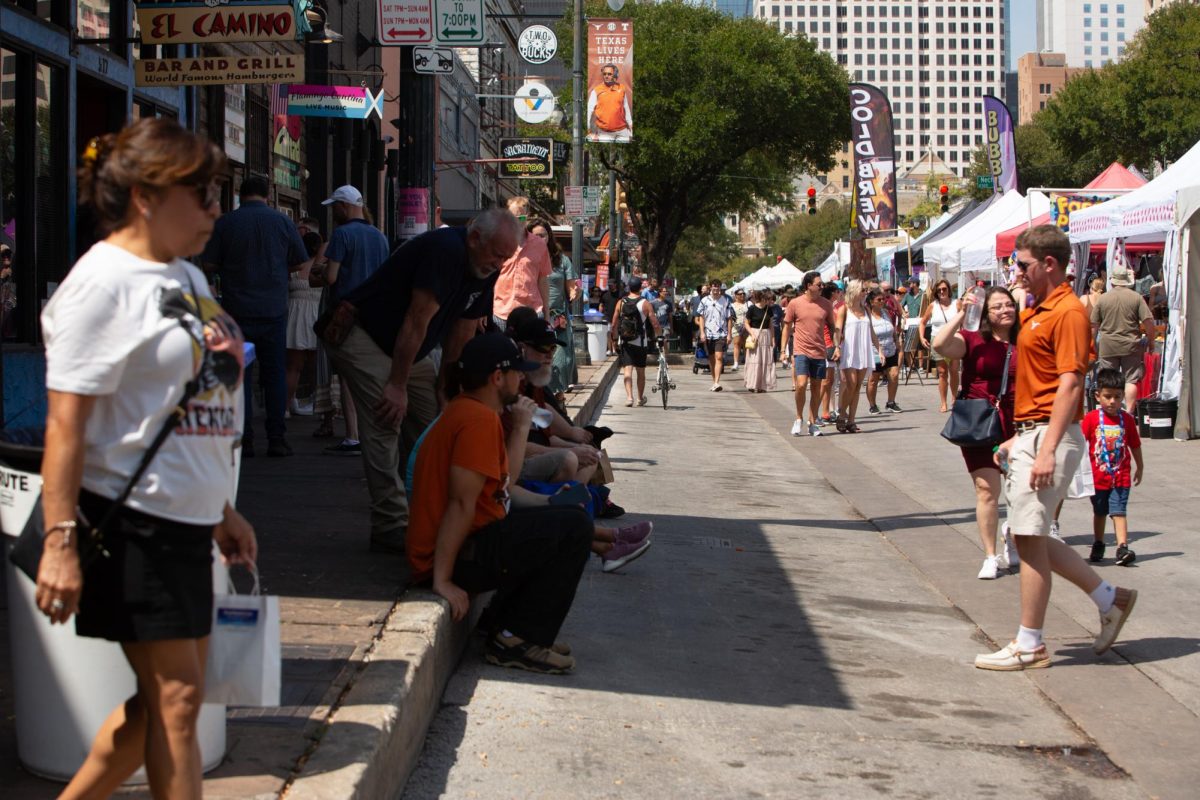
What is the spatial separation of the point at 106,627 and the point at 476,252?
3846 millimetres

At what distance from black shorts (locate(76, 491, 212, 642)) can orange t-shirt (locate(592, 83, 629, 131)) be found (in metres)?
25.7

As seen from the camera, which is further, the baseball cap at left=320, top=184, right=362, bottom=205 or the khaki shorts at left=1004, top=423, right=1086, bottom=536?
the baseball cap at left=320, top=184, right=362, bottom=205

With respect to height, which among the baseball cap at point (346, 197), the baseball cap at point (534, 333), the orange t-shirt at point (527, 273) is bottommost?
the baseball cap at point (534, 333)

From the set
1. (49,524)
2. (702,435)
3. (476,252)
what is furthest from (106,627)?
(702,435)

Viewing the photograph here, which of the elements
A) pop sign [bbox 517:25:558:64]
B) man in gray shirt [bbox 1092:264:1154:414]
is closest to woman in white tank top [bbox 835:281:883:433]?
man in gray shirt [bbox 1092:264:1154:414]

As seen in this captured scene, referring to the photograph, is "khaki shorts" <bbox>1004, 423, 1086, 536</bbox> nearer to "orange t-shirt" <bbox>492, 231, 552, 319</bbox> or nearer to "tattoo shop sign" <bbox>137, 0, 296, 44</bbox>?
"orange t-shirt" <bbox>492, 231, 552, 319</bbox>

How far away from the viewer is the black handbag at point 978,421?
766cm

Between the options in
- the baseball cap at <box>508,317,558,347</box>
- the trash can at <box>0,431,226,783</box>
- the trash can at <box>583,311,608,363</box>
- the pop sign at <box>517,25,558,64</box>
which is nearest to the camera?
→ the trash can at <box>0,431,226,783</box>

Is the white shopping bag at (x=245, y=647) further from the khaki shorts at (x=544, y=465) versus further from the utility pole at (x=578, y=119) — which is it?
the utility pole at (x=578, y=119)

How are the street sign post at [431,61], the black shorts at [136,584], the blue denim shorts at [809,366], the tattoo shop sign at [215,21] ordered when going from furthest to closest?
the blue denim shorts at [809,366]
the tattoo shop sign at [215,21]
the street sign post at [431,61]
the black shorts at [136,584]

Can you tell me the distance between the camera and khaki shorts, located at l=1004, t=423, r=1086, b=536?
232 inches

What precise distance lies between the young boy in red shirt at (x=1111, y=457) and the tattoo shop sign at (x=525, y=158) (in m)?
23.5

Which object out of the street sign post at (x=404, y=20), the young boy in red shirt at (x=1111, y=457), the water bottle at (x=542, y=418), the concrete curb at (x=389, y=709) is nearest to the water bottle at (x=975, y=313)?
the young boy in red shirt at (x=1111, y=457)

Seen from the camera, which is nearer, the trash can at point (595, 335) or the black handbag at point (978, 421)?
the black handbag at point (978, 421)
